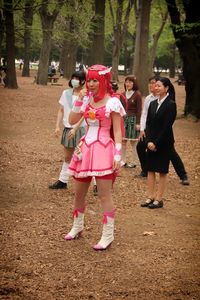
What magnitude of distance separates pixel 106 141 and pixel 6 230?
1.66m

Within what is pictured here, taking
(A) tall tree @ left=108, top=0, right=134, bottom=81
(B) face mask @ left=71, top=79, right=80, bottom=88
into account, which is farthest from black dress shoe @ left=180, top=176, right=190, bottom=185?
(A) tall tree @ left=108, top=0, right=134, bottom=81

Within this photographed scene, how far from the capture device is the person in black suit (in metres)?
6.89

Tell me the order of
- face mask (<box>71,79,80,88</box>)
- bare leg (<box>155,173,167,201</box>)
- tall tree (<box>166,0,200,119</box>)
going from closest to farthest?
face mask (<box>71,79,80,88</box>) < bare leg (<box>155,173,167,201</box>) < tall tree (<box>166,0,200,119</box>)

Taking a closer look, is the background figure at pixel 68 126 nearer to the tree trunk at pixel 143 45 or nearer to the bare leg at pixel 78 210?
the bare leg at pixel 78 210

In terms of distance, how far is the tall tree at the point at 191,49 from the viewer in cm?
1730

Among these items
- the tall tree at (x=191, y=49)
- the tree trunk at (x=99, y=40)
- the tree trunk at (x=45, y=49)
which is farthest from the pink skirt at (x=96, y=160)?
the tree trunk at (x=45, y=49)

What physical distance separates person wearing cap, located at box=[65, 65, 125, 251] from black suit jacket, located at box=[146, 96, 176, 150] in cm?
167

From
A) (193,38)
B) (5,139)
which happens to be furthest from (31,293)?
(193,38)

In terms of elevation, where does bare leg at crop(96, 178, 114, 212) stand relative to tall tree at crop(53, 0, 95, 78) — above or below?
below

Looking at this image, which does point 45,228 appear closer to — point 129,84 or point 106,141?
point 106,141

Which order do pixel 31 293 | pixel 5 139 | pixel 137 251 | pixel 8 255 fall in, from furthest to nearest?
pixel 5 139
pixel 137 251
pixel 8 255
pixel 31 293

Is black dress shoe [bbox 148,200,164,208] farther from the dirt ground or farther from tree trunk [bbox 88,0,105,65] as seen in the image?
tree trunk [bbox 88,0,105,65]

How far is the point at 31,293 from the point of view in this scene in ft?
13.6

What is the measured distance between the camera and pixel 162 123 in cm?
696
